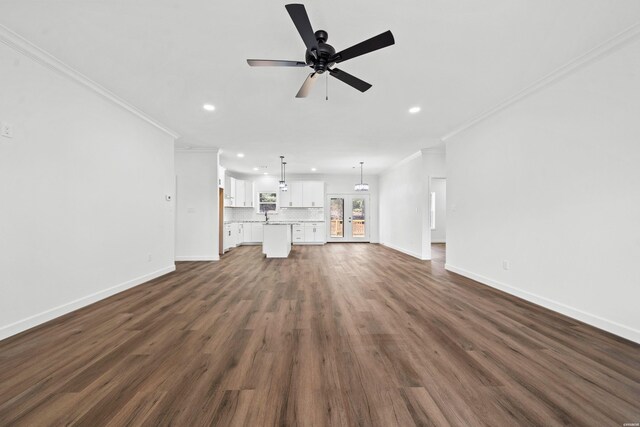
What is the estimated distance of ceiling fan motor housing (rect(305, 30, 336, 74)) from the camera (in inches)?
77.9

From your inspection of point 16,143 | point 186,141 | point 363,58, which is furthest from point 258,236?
point 363,58

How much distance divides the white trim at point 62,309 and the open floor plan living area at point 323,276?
2cm

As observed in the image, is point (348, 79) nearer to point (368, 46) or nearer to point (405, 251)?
point (368, 46)

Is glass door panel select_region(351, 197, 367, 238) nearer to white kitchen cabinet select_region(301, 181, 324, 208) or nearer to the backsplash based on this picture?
the backsplash

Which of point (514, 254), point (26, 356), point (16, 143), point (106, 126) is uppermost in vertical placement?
point (106, 126)

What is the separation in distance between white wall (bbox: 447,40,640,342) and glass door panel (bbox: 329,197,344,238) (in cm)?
614

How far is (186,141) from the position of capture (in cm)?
538

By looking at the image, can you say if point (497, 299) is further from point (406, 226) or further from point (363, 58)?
point (406, 226)

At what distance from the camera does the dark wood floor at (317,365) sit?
138 centimetres

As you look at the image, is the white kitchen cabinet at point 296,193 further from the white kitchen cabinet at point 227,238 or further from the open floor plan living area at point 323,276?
the open floor plan living area at point 323,276

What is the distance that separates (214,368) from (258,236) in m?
7.60

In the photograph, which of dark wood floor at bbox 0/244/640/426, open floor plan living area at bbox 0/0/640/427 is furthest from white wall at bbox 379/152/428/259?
dark wood floor at bbox 0/244/640/426

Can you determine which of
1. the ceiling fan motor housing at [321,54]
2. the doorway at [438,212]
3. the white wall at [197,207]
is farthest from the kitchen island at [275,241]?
the doorway at [438,212]

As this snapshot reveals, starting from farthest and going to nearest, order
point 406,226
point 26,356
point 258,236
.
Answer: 1. point 258,236
2. point 406,226
3. point 26,356
